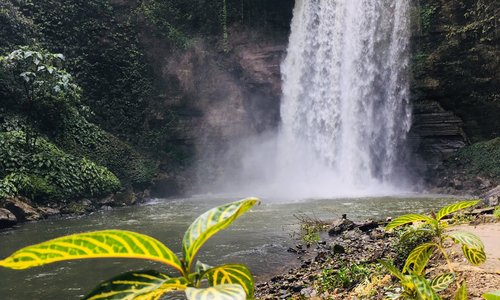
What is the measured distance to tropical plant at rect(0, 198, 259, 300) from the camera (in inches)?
30.1

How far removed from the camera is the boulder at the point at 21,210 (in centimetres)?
1182

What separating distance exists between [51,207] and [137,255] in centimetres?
1431

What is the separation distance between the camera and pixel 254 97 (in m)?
21.6

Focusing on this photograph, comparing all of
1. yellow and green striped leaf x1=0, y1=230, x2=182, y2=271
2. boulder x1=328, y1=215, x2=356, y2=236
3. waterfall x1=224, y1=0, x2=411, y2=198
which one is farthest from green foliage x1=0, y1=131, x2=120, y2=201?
yellow and green striped leaf x1=0, y1=230, x2=182, y2=271

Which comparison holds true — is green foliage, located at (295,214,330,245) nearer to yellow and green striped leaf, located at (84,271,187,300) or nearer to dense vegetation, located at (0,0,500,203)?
yellow and green striped leaf, located at (84,271,187,300)

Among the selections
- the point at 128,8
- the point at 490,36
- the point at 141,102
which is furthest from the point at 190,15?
the point at 490,36

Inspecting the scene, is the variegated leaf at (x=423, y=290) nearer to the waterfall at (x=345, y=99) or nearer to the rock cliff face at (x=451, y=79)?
the waterfall at (x=345, y=99)

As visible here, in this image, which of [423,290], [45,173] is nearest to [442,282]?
[423,290]

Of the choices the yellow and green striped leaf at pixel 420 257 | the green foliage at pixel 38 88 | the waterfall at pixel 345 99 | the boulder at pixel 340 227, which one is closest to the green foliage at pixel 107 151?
the green foliage at pixel 38 88

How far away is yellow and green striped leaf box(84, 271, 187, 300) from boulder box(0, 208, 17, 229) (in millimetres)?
11989

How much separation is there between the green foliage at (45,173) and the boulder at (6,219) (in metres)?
0.91

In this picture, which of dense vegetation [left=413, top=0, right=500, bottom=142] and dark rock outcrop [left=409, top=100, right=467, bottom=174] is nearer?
dense vegetation [left=413, top=0, right=500, bottom=142]

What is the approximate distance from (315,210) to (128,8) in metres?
15.6

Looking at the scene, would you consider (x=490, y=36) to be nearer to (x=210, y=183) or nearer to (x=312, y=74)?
(x=312, y=74)
